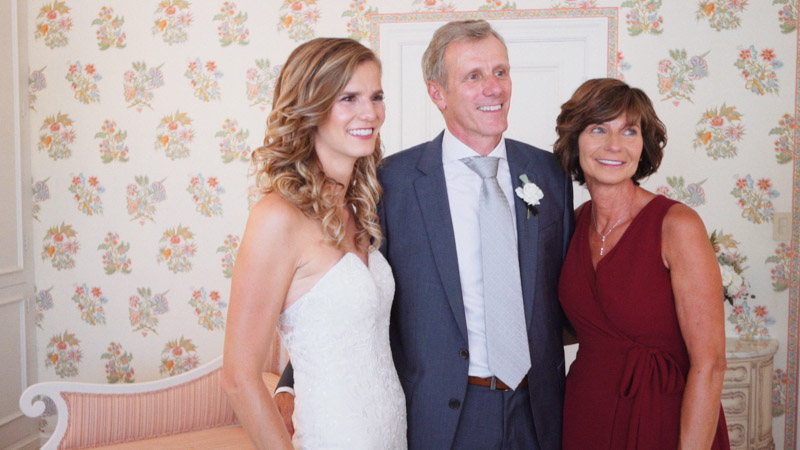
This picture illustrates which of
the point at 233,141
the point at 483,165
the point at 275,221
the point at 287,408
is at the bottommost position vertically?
the point at 287,408

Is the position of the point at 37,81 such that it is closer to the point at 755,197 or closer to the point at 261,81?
the point at 261,81

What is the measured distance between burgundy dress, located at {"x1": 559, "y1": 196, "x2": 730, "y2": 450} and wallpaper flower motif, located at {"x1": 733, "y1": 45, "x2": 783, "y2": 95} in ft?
7.32

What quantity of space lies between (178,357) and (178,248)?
0.68m

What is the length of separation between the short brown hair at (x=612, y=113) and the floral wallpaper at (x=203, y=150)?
6.17 feet

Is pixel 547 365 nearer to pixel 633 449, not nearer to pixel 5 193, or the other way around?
pixel 633 449

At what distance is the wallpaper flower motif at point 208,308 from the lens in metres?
4.07

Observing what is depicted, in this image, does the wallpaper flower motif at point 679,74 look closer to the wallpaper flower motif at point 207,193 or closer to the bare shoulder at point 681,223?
the bare shoulder at point 681,223

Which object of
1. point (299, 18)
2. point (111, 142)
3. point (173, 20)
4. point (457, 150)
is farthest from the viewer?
point (111, 142)

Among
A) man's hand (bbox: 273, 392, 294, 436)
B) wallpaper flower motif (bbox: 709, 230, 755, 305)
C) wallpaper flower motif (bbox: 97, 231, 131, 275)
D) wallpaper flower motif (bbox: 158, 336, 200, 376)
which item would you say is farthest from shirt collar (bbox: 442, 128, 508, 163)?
wallpaper flower motif (bbox: 97, 231, 131, 275)

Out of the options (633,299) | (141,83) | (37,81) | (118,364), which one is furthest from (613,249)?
(37,81)

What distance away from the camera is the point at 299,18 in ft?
12.8

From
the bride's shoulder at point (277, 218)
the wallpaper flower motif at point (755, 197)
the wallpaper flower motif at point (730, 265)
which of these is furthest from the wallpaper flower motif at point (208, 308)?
the wallpaper flower motif at point (755, 197)

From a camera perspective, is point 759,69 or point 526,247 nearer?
point 526,247

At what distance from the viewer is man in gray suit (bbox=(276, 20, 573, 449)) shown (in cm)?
184
